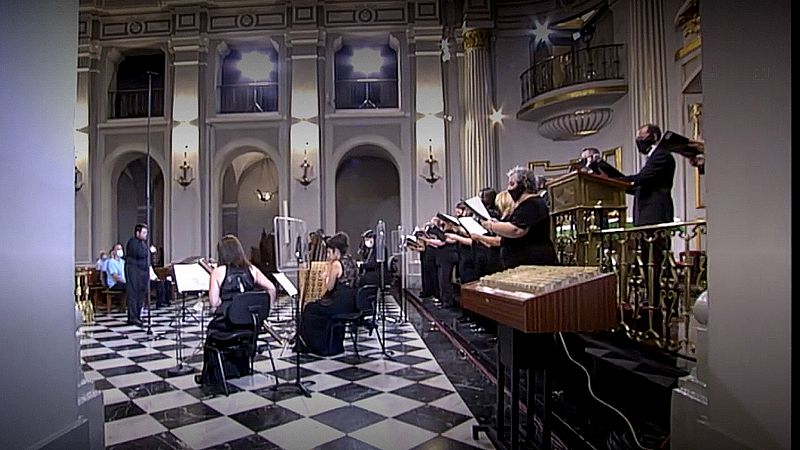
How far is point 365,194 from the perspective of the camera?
17844mm

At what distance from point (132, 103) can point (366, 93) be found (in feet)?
20.5

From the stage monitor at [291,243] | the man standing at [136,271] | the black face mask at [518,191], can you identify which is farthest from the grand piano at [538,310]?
the man standing at [136,271]

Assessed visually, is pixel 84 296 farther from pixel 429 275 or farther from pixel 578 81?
pixel 578 81

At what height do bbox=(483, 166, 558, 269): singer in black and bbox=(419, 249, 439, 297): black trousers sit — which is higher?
bbox=(483, 166, 558, 269): singer in black

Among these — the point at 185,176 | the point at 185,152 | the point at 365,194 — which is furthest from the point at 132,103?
the point at 365,194

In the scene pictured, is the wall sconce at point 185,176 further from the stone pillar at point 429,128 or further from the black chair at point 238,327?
the black chair at point 238,327

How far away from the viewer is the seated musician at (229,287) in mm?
4496

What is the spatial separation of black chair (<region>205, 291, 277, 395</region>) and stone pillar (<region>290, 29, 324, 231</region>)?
8.71 m

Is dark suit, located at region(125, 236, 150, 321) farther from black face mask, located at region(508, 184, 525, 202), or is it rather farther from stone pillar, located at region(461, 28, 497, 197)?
stone pillar, located at region(461, 28, 497, 197)

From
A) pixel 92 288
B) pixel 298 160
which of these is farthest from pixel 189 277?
pixel 298 160

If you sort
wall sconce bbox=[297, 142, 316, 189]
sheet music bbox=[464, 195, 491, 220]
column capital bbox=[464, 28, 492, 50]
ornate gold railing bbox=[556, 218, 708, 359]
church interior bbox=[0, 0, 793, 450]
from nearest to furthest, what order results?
1. church interior bbox=[0, 0, 793, 450]
2. ornate gold railing bbox=[556, 218, 708, 359]
3. sheet music bbox=[464, 195, 491, 220]
4. column capital bbox=[464, 28, 492, 50]
5. wall sconce bbox=[297, 142, 316, 189]

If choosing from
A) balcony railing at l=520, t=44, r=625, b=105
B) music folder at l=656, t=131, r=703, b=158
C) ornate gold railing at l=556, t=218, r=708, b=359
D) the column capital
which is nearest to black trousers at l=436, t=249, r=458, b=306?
ornate gold railing at l=556, t=218, r=708, b=359

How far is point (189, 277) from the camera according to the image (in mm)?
5449

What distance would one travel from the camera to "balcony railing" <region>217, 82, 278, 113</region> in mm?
14359
